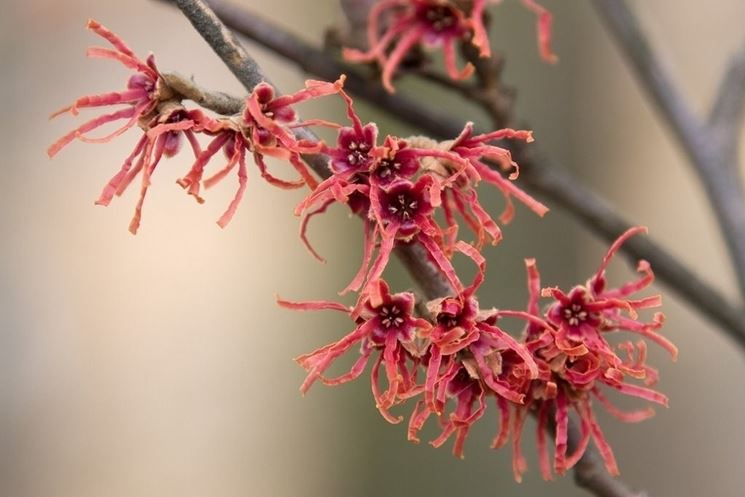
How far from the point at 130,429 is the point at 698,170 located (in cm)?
94

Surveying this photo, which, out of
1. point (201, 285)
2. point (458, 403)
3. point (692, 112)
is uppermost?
point (692, 112)

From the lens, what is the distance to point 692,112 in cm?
65

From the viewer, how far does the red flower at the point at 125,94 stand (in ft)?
0.95

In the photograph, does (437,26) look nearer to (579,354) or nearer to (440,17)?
(440,17)

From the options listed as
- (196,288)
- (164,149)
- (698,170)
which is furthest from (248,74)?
(196,288)

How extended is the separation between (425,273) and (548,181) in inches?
10.1

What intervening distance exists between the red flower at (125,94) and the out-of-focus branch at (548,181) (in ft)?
0.78

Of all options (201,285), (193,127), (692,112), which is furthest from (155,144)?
(201,285)

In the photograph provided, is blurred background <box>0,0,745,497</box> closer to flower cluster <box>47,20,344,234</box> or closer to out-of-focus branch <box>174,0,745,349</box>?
out-of-focus branch <box>174,0,745,349</box>

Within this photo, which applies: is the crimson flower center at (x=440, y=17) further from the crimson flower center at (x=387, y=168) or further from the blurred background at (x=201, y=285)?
the blurred background at (x=201, y=285)

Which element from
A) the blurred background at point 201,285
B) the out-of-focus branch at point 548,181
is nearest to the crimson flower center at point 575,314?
the out-of-focus branch at point 548,181

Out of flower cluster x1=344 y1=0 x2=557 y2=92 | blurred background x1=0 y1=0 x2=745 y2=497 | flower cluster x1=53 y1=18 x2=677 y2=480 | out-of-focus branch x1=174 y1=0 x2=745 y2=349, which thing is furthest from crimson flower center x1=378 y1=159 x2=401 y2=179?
blurred background x1=0 y1=0 x2=745 y2=497

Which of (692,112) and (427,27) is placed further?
(692,112)

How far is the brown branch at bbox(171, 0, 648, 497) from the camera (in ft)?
0.99
